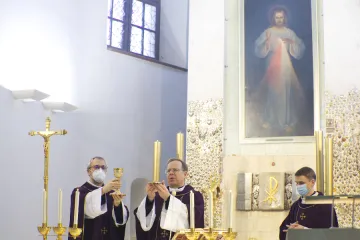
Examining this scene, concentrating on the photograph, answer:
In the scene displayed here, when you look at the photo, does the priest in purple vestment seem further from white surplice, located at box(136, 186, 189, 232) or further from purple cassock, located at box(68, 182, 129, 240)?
purple cassock, located at box(68, 182, 129, 240)

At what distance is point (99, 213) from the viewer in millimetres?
8422

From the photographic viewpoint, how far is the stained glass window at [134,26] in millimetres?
14578

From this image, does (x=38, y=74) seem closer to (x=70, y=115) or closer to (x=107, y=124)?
(x=70, y=115)

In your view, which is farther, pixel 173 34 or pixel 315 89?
pixel 173 34

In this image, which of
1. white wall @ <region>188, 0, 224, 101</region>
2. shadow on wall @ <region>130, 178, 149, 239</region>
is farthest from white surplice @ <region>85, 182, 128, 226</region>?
shadow on wall @ <region>130, 178, 149, 239</region>

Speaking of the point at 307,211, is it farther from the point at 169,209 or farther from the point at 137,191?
the point at 137,191

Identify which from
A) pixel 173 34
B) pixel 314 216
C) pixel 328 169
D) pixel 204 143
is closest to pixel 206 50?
pixel 204 143

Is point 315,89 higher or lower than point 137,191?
higher

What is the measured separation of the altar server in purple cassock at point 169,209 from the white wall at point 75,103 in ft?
11.9

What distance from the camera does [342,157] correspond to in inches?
453

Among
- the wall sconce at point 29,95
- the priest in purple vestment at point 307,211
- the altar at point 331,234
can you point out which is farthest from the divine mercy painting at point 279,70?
the altar at point 331,234

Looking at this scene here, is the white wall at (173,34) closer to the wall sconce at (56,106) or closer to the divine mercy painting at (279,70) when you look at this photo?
the divine mercy painting at (279,70)

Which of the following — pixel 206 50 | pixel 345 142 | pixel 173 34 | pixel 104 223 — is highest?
pixel 173 34

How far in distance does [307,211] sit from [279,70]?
467 centimetres
